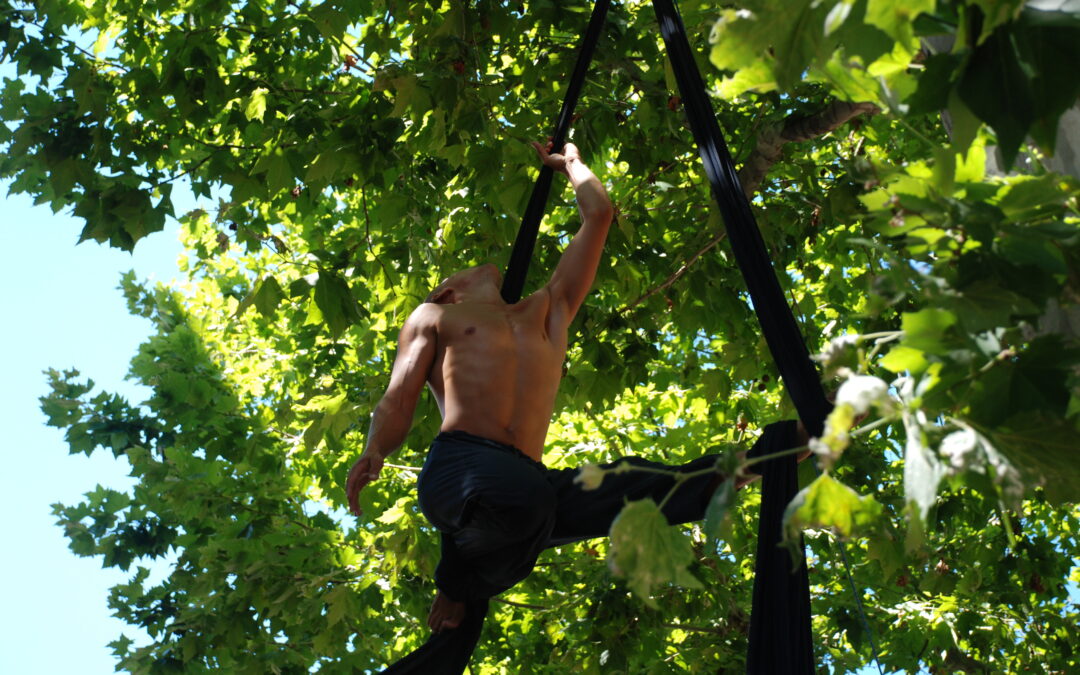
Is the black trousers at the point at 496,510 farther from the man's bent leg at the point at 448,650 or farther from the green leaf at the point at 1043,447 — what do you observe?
the green leaf at the point at 1043,447

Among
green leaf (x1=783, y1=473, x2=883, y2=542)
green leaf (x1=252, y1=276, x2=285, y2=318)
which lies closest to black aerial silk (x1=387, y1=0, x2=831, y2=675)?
green leaf (x1=783, y1=473, x2=883, y2=542)

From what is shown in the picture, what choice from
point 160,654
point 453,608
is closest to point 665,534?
point 453,608

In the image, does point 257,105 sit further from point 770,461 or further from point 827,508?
point 827,508

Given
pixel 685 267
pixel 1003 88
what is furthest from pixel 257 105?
pixel 1003 88

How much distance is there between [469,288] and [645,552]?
2.34 meters

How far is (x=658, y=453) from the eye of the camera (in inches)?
290

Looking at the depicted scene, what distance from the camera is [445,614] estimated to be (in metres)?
3.20

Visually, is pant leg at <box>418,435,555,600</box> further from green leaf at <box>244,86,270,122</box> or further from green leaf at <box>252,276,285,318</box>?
green leaf at <box>244,86,270,122</box>

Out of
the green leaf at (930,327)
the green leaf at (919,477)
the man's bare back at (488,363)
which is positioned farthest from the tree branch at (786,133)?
the green leaf at (919,477)

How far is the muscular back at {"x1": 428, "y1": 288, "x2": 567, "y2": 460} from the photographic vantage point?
319 centimetres

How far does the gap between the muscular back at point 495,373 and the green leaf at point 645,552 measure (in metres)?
1.69

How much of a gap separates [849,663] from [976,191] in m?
4.21

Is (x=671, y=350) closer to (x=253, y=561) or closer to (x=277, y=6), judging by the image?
(x=253, y=561)

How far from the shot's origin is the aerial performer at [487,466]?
295 cm
